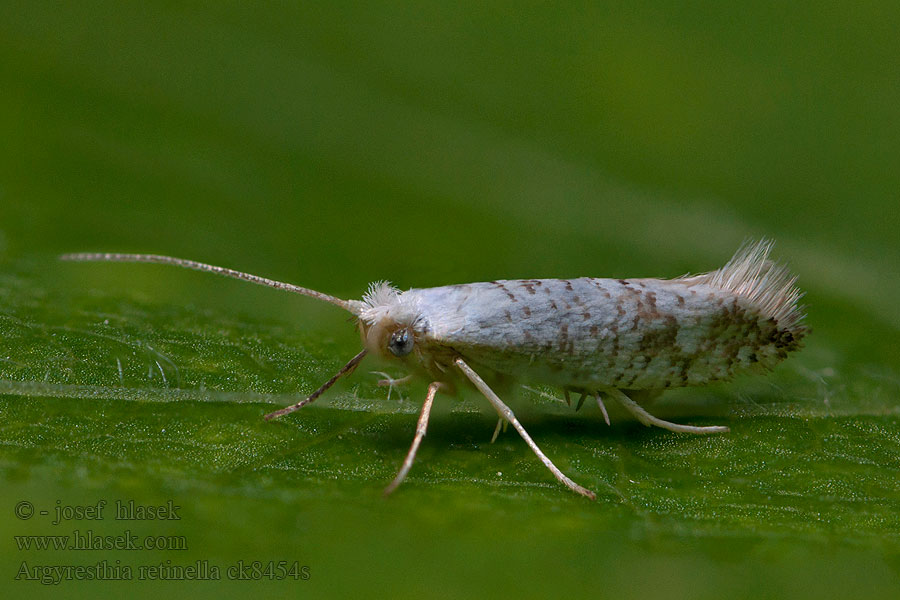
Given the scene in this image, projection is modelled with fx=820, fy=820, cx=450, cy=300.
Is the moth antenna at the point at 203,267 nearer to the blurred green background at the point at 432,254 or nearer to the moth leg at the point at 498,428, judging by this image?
the blurred green background at the point at 432,254

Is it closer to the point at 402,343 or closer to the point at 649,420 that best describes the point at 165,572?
the point at 402,343

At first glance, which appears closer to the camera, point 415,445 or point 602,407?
point 415,445

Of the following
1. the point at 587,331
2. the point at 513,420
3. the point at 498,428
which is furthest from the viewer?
the point at 587,331

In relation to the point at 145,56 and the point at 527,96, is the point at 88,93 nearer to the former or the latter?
the point at 145,56

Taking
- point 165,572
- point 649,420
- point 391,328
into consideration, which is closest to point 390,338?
point 391,328

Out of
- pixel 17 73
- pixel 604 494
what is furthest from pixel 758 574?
pixel 17 73

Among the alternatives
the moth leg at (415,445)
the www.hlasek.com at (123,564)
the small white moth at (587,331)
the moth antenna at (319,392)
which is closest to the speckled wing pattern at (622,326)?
the small white moth at (587,331)


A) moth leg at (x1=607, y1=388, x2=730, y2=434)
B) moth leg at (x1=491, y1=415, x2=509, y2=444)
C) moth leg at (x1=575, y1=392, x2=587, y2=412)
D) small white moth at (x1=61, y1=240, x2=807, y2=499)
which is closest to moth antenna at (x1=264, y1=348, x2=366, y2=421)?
small white moth at (x1=61, y1=240, x2=807, y2=499)
